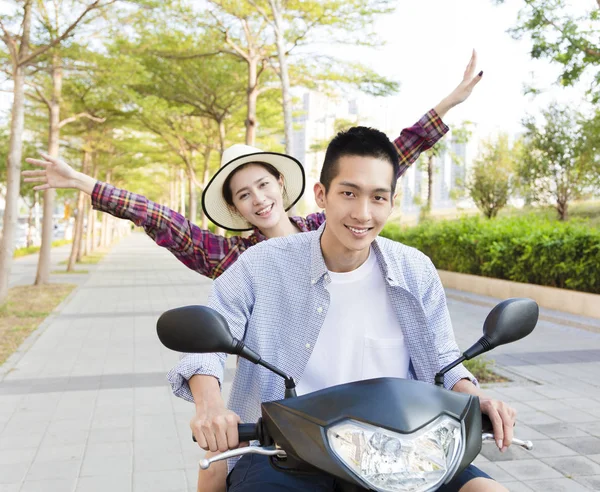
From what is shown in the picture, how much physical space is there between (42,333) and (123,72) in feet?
17.8

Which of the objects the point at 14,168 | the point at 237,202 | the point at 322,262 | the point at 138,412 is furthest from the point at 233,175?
the point at 14,168

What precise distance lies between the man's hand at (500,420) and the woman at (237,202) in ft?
4.79

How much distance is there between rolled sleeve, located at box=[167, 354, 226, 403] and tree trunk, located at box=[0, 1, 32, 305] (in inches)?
379

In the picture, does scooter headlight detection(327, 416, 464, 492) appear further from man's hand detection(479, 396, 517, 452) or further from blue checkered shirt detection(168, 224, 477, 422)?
blue checkered shirt detection(168, 224, 477, 422)

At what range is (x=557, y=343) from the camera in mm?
8680

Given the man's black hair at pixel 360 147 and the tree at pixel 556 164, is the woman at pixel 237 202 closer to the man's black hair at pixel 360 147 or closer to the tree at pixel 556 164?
the man's black hair at pixel 360 147

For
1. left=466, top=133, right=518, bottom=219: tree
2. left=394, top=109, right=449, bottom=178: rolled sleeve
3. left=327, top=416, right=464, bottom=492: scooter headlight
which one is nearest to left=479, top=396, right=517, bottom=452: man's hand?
left=327, top=416, right=464, bottom=492: scooter headlight

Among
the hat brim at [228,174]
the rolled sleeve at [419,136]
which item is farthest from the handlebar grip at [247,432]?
the rolled sleeve at [419,136]

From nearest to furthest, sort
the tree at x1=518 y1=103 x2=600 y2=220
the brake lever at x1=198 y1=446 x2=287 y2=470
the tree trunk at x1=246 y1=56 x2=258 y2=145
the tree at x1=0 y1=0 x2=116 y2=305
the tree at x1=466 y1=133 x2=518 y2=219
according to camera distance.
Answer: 1. the brake lever at x1=198 y1=446 x2=287 y2=470
2. the tree at x1=0 y1=0 x2=116 y2=305
3. the tree trunk at x1=246 y1=56 x2=258 y2=145
4. the tree at x1=518 y1=103 x2=600 y2=220
5. the tree at x1=466 y1=133 x2=518 y2=219

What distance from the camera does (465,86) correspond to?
2.98 meters

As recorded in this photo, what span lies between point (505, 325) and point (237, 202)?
5.30ft

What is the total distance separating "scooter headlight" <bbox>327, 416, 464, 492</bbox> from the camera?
4.62ft

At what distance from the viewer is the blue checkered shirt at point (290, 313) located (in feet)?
6.69

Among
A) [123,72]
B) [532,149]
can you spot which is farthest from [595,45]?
[532,149]
